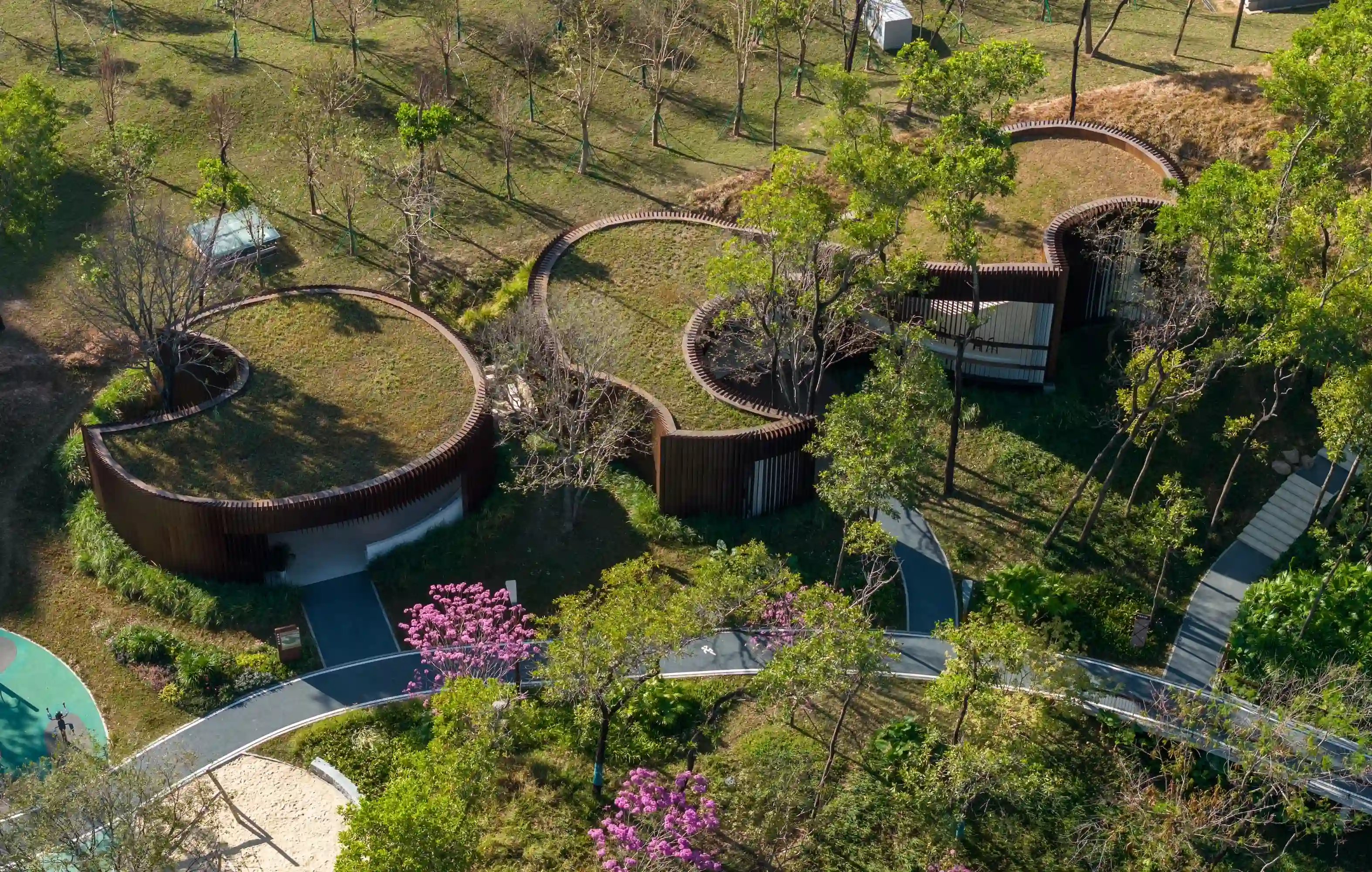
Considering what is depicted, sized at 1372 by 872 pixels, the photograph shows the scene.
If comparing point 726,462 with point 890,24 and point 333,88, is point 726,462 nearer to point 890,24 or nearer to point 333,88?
point 333,88

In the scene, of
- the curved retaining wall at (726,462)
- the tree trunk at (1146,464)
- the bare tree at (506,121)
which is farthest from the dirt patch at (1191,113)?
the curved retaining wall at (726,462)

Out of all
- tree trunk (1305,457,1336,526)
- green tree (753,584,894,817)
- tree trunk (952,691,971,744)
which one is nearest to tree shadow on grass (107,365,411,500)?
green tree (753,584,894,817)

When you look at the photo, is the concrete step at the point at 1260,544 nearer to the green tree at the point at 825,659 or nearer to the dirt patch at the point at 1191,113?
the green tree at the point at 825,659

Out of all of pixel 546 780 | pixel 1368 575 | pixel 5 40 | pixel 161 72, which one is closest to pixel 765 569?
pixel 546 780

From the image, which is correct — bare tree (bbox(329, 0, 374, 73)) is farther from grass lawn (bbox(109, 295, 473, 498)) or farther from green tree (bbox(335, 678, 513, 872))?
green tree (bbox(335, 678, 513, 872))

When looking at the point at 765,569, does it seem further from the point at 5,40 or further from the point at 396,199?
the point at 5,40

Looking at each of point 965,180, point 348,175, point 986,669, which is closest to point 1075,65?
point 965,180

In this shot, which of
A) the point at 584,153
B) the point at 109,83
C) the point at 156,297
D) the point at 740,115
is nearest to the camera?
→ the point at 156,297
